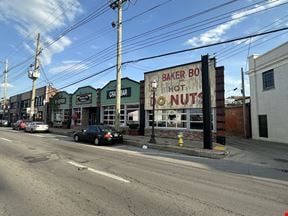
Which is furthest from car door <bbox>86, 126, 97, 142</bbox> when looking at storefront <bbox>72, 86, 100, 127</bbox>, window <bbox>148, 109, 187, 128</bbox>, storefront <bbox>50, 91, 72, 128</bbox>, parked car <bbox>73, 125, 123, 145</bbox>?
storefront <bbox>50, 91, 72, 128</bbox>

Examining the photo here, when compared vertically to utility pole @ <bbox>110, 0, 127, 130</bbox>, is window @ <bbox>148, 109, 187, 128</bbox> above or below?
below

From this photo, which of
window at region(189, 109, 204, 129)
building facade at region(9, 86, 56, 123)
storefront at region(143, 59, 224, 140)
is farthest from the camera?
building facade at region(9, 86, 56, 123)

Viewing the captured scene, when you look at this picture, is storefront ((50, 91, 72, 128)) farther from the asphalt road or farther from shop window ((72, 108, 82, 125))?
the asphalt road

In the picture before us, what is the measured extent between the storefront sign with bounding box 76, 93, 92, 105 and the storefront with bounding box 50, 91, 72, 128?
2.73m

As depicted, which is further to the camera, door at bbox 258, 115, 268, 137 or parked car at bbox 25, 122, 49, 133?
parked car at bbox 25, 122, 49, 133

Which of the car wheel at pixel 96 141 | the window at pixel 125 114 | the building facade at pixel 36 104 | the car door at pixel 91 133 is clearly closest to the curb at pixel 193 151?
the car wheel at pixel 96 141

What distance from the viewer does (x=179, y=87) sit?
2073cm

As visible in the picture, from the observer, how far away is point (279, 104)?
19.5 meters

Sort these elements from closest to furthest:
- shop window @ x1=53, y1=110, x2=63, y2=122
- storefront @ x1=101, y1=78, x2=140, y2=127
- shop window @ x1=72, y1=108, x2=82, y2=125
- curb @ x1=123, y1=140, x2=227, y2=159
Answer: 1. curb @ x1=123, y1=140, x2=227, y2=159
2. storefront @ x1=101, y1=78, x2=140, y2=127
3. shop window @ x1=72, y1=108, x2=82, y2=125
4. shop window @ x1=53, y1=110, x2=63, y2=122

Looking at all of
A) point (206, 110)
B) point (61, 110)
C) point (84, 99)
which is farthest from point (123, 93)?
point (61, 110)

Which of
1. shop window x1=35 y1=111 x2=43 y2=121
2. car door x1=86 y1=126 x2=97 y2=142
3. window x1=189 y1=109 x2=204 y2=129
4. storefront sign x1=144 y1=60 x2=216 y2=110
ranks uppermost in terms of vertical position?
storefront sign x1=144 y1=60 x2=216 y2=110

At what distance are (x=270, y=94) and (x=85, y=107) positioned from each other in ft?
71.5

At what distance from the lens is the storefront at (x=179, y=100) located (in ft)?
63.7

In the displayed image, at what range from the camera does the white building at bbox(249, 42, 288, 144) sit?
19.1m
